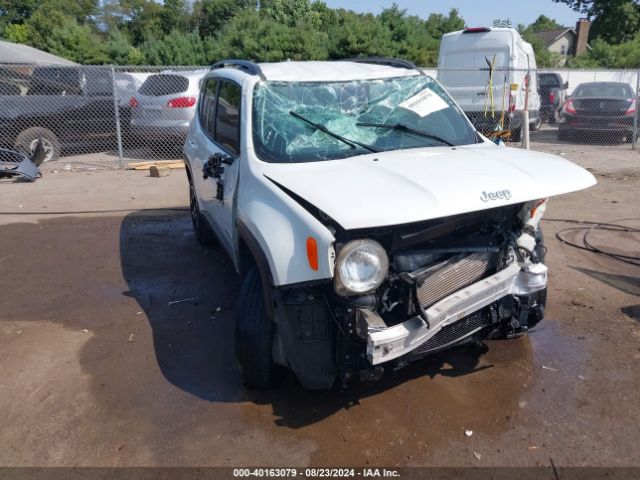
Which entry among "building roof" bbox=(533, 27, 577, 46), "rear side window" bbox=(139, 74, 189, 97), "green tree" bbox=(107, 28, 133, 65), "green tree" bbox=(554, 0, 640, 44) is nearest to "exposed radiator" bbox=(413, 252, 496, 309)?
"rear side window" bbox=(139, 74, 189, 97)

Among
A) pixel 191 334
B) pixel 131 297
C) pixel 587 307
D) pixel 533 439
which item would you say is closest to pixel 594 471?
pixel 533 439

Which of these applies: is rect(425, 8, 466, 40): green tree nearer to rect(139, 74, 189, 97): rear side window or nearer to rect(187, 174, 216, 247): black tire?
rect(139, 74, 189, 97): rear side window

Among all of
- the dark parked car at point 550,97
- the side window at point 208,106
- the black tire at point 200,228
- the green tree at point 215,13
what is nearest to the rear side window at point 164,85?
the black tire at point 200,228

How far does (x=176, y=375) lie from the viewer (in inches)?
157

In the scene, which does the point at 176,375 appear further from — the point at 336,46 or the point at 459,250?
the point at 336,46

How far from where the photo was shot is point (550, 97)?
1766cm

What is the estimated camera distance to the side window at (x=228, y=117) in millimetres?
4281

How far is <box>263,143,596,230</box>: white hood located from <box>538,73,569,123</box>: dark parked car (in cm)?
1520

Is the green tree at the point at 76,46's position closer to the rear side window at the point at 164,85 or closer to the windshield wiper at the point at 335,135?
the rear side window at the point at 164,85

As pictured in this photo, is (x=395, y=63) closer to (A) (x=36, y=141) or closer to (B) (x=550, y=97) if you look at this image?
(A) (x=36, y=141)

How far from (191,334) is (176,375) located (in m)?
0.60

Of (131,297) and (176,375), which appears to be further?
(131,297)

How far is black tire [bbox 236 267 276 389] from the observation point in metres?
3.47

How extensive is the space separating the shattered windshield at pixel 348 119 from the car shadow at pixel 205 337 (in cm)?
147
